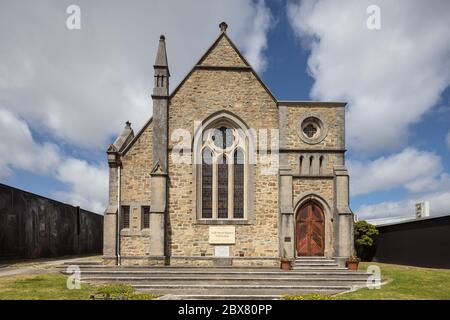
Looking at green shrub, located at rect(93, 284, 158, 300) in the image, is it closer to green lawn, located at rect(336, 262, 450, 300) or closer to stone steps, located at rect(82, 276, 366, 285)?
stone steps, located at rect(82, 276, 366, 285)

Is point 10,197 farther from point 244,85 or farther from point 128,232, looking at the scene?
point 244,85

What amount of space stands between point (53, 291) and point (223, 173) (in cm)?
1078

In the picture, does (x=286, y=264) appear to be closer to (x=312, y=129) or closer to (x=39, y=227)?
(x=312, y=129)

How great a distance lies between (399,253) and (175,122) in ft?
61.8

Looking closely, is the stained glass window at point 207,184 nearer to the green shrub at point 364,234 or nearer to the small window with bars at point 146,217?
the small window with bars at point 146,217

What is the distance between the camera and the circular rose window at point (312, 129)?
749 inches

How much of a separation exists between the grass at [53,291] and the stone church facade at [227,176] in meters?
4.62

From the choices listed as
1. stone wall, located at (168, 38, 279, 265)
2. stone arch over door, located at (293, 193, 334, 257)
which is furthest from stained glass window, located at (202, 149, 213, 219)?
stone arch over door, located at (293, 193, 334, 257)

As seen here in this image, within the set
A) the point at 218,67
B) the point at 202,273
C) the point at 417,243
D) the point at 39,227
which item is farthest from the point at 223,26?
the point at 39,227

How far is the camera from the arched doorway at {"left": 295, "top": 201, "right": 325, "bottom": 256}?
731 inches

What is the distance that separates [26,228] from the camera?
24719mm

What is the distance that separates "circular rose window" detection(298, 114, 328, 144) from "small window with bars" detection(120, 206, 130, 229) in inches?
452

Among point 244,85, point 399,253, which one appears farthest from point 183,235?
point 399,253

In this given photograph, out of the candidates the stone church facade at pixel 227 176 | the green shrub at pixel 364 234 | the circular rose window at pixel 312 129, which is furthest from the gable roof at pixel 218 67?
the green shrub at pixel 364 234
